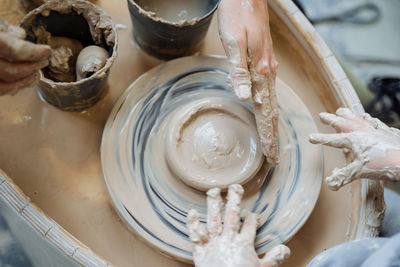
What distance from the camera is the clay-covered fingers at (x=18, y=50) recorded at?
108 centimetres

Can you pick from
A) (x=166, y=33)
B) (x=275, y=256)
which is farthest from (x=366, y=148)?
(x=166, y=33)

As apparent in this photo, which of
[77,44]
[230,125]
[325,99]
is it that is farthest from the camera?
[325,99]

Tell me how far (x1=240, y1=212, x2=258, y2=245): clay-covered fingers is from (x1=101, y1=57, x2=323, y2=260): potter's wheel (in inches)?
2.5

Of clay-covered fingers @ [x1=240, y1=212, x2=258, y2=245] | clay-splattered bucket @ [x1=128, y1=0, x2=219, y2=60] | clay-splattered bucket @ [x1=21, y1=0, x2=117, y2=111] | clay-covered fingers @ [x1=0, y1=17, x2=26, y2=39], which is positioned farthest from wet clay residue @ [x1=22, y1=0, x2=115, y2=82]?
clay-covered fingers @ [x1=240, y1=212, x2=258, y2=245]

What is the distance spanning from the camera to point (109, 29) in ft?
5.49

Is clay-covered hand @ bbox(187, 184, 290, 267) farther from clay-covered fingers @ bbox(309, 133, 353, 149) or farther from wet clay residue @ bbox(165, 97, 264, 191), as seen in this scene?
clay-covered fingers @ bbox(309, 133, 353, 149)

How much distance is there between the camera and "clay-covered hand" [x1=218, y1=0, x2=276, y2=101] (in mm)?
1472

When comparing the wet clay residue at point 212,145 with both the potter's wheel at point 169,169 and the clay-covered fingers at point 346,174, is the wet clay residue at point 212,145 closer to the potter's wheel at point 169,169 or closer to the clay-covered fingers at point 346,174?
the potter's wheel at point 169,169

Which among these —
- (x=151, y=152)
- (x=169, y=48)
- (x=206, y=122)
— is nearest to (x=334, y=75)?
(x=206, y=122)

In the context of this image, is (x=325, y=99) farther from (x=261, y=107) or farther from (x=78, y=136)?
(x=78, y=136)

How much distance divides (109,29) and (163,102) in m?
0.40

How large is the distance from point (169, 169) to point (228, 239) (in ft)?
1.30

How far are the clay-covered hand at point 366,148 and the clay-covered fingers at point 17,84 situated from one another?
3.56 ft

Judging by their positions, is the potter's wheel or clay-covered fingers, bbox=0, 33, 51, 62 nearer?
clay-covered fingers, bbox=0, 33, 51, 62
